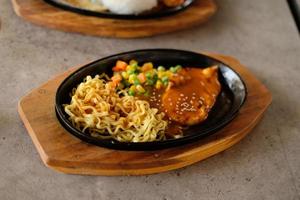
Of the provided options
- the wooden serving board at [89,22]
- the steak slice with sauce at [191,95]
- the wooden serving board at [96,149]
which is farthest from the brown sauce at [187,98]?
the wooden serving board at [89,22]

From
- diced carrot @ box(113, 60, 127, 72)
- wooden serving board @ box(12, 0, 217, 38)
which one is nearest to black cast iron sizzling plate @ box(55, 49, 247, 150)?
diced carrot @ box(113, 60, 127, 72)

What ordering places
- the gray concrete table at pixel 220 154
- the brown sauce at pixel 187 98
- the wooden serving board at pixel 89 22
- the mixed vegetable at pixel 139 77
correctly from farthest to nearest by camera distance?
the wooden serving board at pixel 89 22
the mixed vegetable at pixel 139 77
the brown sauce at pixel 187 98
the gray concrete table at pixel 220 154

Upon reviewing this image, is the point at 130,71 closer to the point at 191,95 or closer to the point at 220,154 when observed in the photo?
the point at 191,95

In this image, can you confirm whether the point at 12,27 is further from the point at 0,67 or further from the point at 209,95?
the point at 209,95

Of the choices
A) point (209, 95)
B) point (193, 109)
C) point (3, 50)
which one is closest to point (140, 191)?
point (193, 109)

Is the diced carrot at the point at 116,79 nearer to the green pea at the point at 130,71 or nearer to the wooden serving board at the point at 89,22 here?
the green pea at the point at 130,71

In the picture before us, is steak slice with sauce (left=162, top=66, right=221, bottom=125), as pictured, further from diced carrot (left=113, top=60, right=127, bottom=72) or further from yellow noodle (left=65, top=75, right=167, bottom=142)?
diced carrot (left=113, top=60, right=127, bottom=72)
